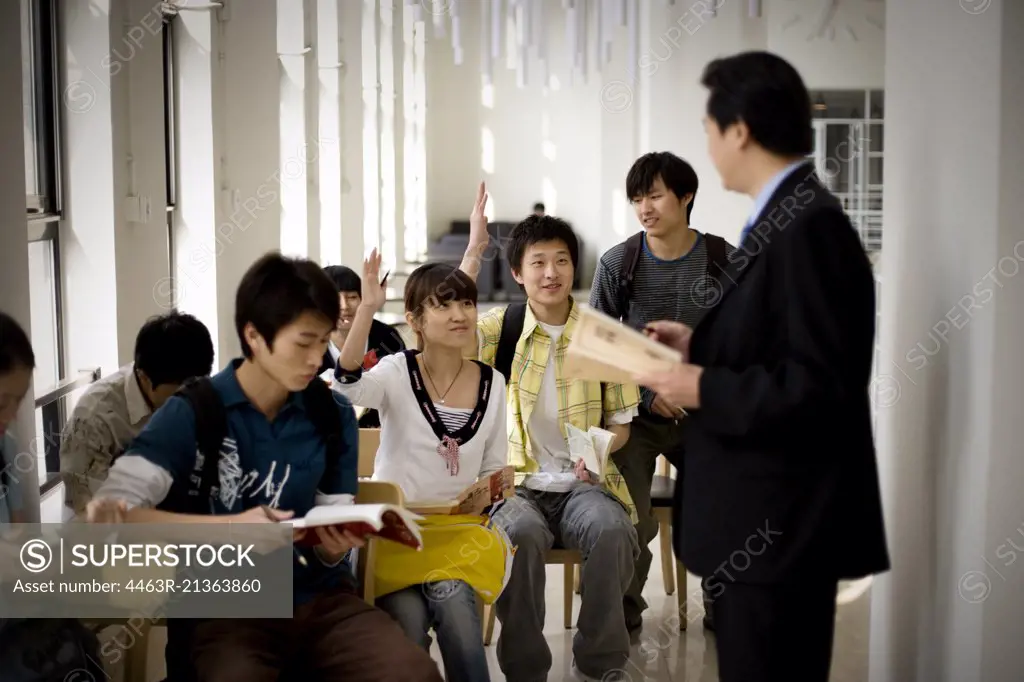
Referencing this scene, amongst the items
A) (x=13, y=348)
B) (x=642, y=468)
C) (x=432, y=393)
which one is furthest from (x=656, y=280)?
(x=13, y=348)

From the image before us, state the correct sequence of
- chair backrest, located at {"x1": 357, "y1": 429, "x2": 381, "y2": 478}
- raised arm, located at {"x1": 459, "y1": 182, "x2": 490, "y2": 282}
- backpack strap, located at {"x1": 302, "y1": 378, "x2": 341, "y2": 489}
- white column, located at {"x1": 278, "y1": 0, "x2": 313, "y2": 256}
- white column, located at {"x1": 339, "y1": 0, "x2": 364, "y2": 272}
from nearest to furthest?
backpack strap, located at {"x1": 302, "y1": 378, "x2": 341, "y2": 489} < chair backrest, located at {"x1": 357, "y1": 429, "x2": 381, "y2": 478} < raised arm, located at {"x1": 459, "y1": 182, "x2": 490, "y2": 282} < white column, located at {"x1": 278, "y1": 0, "x2": 313, "y2": 256} < white column, located at {"x1": 339, "y1": 0, "x2": 364, "y2": 272}

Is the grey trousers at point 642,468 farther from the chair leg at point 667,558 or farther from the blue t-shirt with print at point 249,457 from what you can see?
the blue t-shirt with print at point 249,457

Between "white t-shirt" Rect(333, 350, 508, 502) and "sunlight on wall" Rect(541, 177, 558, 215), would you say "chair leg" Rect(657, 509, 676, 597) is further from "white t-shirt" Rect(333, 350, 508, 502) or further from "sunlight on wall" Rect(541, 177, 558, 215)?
"sunlight on wall" Rect(541, 177, 558, 215)

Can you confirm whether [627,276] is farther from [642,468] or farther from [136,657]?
[136,657]

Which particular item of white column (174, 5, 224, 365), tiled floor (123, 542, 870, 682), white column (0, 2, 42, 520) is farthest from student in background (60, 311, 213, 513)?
white column (174, 5, 224, 365)

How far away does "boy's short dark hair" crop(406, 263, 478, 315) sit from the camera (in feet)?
11.0

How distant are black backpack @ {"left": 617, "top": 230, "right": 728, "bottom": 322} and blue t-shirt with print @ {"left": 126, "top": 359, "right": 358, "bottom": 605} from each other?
1741 mm

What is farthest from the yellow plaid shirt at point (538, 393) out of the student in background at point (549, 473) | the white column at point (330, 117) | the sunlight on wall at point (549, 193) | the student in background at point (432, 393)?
the sunlight on wall at point (549, 193)

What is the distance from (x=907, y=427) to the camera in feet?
9.75

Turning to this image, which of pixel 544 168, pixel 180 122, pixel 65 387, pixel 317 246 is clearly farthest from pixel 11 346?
pixel 544 168

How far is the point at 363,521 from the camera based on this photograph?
2273 mm

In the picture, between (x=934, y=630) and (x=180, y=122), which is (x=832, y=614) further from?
(x=180, y=122)

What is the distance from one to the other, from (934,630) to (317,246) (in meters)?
6.19

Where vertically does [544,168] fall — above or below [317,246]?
above
